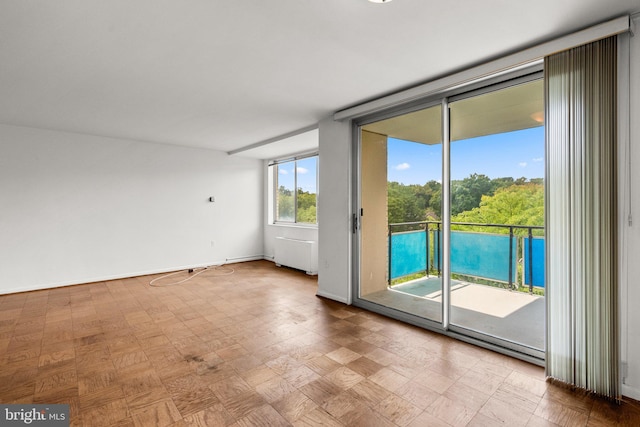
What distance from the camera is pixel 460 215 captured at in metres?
3.28

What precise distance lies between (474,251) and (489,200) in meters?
0.62

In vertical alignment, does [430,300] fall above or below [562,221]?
below

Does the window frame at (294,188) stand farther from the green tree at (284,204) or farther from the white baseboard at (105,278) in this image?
the white baseboard at (105,278)

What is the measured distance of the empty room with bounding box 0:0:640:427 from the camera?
2.05 meters

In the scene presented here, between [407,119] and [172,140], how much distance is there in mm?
4276

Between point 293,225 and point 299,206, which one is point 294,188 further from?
point 293,225

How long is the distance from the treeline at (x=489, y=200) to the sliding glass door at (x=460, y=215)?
1cm

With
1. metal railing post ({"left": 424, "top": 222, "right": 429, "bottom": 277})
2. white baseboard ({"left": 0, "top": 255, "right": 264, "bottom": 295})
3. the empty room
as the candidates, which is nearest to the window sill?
white baseboard ({"left": 0, "top": 255, "right": 264, "bottom": 295})

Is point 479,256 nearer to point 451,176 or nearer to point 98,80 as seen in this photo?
point 451,176

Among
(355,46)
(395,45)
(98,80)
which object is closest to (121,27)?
(98,80)

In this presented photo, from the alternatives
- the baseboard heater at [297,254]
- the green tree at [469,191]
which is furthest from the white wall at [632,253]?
the baseboard heater at [297,254]

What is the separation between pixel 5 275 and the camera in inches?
184

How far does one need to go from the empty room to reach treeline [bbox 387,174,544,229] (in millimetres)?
21

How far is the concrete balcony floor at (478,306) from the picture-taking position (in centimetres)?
323
